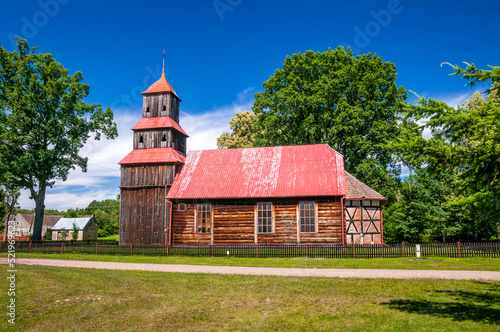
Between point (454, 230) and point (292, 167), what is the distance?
14.4m

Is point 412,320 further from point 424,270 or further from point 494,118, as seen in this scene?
point 424,270

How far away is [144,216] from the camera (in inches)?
1204

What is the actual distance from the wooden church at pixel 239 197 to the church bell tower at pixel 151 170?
9 centimetres

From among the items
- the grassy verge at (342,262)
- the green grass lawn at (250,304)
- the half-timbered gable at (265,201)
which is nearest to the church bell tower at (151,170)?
the half-timbered gable at (265,201)

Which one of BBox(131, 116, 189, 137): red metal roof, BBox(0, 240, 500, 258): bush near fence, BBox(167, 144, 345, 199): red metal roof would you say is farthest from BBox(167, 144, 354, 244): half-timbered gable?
BBox(131, 116, 189, 137): red metal roof

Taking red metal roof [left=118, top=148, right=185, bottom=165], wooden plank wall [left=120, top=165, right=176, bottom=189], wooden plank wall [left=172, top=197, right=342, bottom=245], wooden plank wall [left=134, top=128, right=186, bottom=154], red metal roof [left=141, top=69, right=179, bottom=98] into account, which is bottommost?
wooden plank wall [left=172, top=197, right=342, bottom=245]

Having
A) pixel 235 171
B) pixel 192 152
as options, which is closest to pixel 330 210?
pixel 235 171

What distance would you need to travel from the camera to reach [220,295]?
11.9m

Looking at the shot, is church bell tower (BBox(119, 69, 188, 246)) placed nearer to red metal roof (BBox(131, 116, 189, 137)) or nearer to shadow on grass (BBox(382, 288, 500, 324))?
red metal roof (BBox(131, 116, 189, 137))

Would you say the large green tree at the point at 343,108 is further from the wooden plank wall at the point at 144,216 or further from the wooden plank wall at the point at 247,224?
the wooden plank wall at the point at 144,216

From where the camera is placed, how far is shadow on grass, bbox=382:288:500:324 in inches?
368

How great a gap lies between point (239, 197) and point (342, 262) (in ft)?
33.5

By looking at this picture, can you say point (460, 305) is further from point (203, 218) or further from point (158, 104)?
point (158, 104)

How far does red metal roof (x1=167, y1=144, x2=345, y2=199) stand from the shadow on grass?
48.2ft
